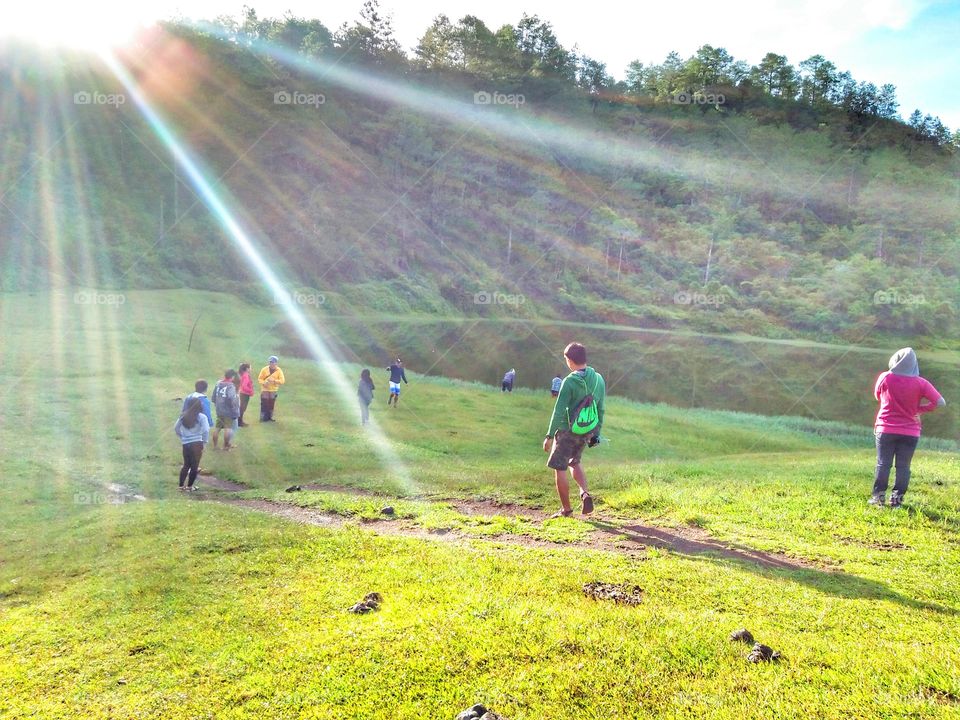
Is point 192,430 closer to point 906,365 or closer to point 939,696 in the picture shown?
point 939,696

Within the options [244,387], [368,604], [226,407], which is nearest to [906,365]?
[368,604]

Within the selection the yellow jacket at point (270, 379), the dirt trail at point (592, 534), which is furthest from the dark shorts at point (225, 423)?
the dirt trail at point (592, 534)

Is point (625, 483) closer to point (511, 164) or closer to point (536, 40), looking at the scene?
point (511, 164)

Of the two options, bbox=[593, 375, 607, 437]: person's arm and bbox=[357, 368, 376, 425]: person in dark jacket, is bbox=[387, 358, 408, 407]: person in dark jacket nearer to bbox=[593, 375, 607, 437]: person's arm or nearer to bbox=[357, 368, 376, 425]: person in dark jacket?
bbox=[357, 368, 376, 425]: person in dark jacket

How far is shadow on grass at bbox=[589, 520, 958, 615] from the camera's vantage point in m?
7.83

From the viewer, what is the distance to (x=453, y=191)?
127 metres

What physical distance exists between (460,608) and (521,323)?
3585 inches

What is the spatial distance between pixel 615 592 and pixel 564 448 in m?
3.74

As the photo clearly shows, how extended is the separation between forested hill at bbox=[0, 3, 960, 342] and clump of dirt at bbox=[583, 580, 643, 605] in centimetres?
5787

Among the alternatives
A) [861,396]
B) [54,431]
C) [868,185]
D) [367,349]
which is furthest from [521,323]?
[868,185]

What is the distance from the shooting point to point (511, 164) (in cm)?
14638

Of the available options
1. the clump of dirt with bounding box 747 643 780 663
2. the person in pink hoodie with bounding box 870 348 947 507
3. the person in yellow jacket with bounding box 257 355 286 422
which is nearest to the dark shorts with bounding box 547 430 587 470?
the clump of dirt with bounding box 747 643 780 663

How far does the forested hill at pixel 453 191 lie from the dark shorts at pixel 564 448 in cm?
5523

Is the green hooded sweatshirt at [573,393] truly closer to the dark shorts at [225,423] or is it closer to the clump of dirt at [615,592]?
the clump of dirt at [615,592]
